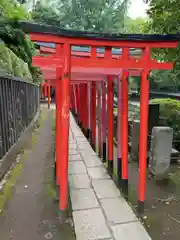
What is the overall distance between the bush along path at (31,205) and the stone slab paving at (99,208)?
0.93ft

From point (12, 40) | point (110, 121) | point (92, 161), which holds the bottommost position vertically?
point (92, 161)

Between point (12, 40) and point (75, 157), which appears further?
point (12, 40)

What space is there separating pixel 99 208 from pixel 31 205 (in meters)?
1.17

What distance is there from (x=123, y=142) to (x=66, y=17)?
26656 millimetres

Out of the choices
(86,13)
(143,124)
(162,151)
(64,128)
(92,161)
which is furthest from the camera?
(86,13)

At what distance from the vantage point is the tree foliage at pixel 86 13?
27628 mm

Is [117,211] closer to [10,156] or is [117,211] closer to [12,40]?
[10,156]

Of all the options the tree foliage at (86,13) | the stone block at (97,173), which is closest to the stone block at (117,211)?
the stone block at (97,173)

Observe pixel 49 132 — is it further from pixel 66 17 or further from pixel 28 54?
pixel 66 17

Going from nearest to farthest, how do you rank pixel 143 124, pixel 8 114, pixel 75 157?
pixel 143 124
pixel 8 114
pixel 75 157

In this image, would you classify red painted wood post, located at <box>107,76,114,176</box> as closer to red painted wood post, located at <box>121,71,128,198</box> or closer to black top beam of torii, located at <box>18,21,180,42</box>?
red painted wood post, located at <box>121,71,128,198</box>

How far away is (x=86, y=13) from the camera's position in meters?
28.4

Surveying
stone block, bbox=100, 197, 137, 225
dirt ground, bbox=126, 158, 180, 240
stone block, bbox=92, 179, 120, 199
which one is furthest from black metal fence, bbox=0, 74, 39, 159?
dirt ground, bbox=126, 158, 180, 240

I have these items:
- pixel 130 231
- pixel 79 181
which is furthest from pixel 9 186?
pixel 130 231
